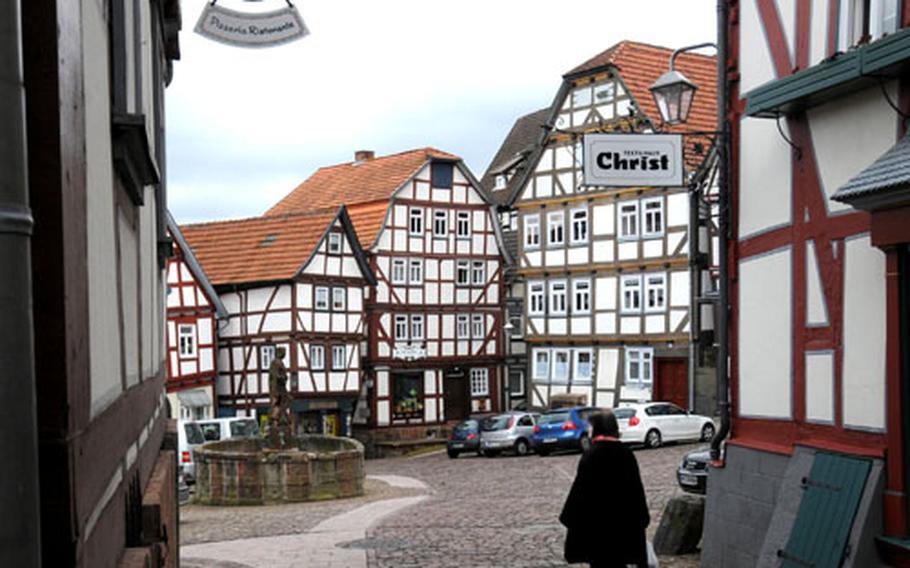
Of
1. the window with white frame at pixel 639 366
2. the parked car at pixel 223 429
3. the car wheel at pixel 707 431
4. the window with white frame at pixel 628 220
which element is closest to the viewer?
the parked car at pixel 223 429

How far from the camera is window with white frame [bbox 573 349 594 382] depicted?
4084cm

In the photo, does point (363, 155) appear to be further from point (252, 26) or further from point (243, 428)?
point (252, 26)

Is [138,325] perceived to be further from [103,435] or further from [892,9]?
[892,9]

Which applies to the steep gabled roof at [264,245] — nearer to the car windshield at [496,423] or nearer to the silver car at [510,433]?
the car windshield at [496,423]

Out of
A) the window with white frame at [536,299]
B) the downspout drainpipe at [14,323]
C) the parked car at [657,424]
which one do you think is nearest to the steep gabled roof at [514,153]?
the window with white frame at [536,299]

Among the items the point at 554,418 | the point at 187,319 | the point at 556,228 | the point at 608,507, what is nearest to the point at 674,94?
the point at 608,507

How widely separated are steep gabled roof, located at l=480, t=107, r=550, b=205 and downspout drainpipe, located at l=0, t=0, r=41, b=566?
55.5m

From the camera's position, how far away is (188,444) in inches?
1187

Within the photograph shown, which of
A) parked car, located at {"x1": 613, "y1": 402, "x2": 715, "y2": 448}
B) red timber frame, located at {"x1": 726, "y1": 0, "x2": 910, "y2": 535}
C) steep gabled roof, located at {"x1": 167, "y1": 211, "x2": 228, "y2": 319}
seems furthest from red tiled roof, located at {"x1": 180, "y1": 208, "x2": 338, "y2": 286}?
red timber frame, located at {"x1": 726, "y1": 0, "x2": 910, "y2": 535}

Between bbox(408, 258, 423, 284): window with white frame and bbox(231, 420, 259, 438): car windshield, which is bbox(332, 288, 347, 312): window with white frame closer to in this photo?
bbox(408, 258, 423, 284): window with white frame

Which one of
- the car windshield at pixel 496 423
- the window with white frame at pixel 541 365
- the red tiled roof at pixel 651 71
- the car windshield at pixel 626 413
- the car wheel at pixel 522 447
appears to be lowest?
the car wheel at pixel 522 447

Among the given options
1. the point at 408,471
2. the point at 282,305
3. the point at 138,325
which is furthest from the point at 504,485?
the point at 138,325

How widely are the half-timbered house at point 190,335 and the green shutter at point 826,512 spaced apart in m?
31.7

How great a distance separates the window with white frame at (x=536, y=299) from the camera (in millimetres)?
42906
